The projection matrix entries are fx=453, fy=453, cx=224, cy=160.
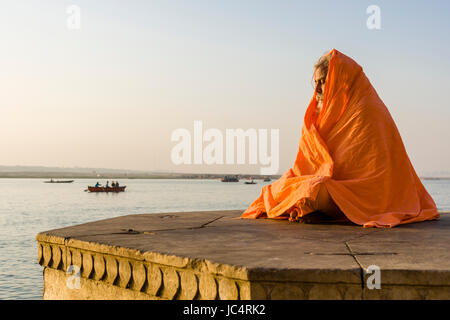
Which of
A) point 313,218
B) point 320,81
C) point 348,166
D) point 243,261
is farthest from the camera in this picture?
point 320,81

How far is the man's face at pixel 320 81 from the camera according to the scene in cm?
466

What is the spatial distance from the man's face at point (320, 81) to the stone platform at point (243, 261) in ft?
4.79

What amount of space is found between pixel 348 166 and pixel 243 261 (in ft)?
8.32

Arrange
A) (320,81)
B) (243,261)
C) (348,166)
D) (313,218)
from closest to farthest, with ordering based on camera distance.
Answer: (243,261) → (313,218) → (348,166) → (320,81)

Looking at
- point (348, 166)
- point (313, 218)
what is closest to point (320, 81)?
point (348, 166)

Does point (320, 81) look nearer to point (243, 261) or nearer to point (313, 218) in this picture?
point (313, 218)

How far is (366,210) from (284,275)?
2.44m

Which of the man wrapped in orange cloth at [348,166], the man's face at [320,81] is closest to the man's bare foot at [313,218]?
the man wrapped in orange cloth at [348,166]

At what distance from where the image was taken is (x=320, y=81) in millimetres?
4727

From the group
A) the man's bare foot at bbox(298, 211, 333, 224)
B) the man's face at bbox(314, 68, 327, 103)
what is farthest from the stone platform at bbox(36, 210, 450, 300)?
the man's face at bbox(314, 68, 327, 103)

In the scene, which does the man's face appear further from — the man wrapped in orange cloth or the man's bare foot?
the man's bare foot

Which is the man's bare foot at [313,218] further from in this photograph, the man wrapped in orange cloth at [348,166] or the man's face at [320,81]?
the man's face at [320,81]
